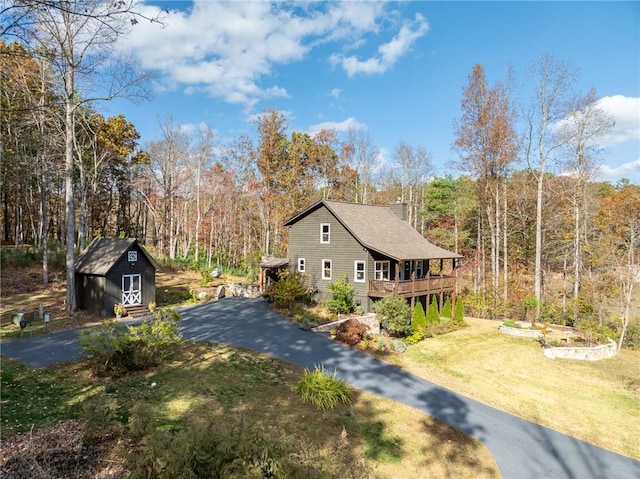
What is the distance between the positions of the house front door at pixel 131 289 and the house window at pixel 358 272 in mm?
→ 12286

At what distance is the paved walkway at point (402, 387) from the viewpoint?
8562 mm

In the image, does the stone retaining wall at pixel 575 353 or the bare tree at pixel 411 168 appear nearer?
the stone retaining wall at pixel 575 353

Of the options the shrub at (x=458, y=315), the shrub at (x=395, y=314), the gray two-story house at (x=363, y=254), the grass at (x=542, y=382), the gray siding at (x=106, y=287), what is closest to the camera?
the grass at (x=542, y=382)

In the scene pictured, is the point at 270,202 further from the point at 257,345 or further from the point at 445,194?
the point at 257,345

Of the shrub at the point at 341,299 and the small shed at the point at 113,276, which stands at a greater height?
the small shed at the point at 113,276

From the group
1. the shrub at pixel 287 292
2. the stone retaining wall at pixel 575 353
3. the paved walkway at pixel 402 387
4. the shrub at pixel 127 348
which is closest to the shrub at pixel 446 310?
the stone retaining wall at pixel 575 353

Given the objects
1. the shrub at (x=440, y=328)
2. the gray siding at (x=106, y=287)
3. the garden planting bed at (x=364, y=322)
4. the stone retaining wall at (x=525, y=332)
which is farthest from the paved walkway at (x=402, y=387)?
the stone retaining wall at (x=525, y=332)

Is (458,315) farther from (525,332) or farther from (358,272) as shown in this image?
(358,272)

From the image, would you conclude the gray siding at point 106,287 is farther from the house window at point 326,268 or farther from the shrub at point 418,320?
the shrub at point 418,320

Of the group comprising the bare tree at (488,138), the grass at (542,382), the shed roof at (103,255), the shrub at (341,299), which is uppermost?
the bare tree at (488,138)

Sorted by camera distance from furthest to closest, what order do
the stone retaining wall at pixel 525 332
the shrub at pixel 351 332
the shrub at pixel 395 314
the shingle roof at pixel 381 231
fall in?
the shingle roof at pixel 381 231
the stone retaining wall at pixel 525 332
the shrub at pixel 395 314
the shrub at pixel 351 332

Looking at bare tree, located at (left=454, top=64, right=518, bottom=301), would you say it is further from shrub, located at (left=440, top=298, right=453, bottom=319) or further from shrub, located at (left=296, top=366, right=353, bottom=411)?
shrub, located at (left=296, top=366, right=353, bottom=411)

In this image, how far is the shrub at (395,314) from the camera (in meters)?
18.0

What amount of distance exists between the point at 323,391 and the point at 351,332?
6.20 metres
